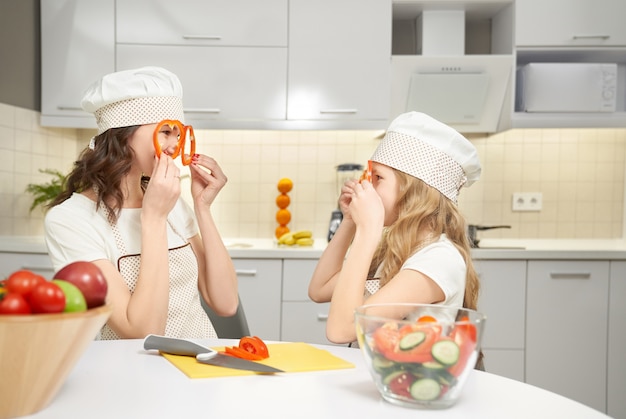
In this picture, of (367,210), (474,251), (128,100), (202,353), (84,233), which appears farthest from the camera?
(474,251)

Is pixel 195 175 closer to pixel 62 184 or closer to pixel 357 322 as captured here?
pixel 357 322

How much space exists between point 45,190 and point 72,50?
2.36 ft

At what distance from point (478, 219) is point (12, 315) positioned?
328 cm

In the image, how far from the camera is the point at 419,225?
5.56 ft

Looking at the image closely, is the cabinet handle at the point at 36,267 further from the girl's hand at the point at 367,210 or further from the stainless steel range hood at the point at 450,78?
the girl's hand at the point at 367,210

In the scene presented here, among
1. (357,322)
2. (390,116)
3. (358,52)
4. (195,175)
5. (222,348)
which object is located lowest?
(222,348)

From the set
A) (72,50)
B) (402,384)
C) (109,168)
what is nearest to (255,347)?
(402,384)

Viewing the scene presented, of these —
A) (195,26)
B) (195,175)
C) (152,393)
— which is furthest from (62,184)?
(152,393)

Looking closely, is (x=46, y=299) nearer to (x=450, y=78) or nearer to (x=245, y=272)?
(x=245, y=272)

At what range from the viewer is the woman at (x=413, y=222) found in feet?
4.84

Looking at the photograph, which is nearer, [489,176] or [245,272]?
[245,272]

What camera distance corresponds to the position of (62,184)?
331 cm

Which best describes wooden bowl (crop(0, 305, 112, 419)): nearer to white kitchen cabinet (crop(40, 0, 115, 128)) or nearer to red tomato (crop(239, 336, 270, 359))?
red tomato (crop(239, 336, 270, 359))

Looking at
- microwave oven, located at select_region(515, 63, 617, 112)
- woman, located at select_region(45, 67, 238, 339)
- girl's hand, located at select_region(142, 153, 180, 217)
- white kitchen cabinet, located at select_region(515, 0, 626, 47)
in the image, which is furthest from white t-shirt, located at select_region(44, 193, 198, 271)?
white kitchen cabinet, located at select_region(515, 0, 626, 47)
